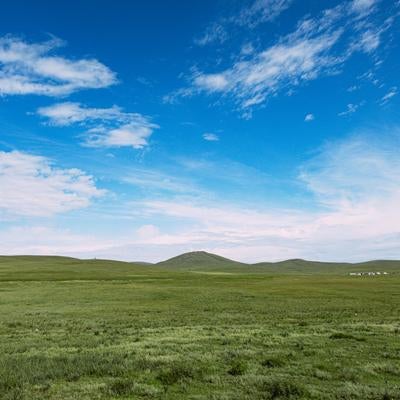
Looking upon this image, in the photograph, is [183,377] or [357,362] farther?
[357,362]

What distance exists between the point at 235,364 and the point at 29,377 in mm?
7244

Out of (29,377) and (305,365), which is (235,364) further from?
(29,377)

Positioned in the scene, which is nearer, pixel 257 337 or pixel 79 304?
pixel 257 337

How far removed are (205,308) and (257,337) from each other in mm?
21140

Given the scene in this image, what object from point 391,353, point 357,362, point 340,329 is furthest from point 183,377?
point 340,329

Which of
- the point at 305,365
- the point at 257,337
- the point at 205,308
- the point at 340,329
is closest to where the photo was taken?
the point at 305,365

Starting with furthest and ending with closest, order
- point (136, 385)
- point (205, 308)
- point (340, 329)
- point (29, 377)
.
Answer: point (205, 308) → point (340, 329) → point (29, 377) → point (136, 385)

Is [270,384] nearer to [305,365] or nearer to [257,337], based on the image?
[305,365]

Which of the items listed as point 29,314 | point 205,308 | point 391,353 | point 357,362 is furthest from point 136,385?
point 205,308

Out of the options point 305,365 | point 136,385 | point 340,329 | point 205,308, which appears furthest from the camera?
point 205,308

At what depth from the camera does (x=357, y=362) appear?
17.1m

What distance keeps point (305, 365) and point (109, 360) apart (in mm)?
7522

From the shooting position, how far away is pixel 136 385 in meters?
13.4

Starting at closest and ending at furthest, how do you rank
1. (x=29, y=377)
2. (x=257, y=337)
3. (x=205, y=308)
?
(x=29, y=377)
(x=257, y=337)
(x=205, y=308)
